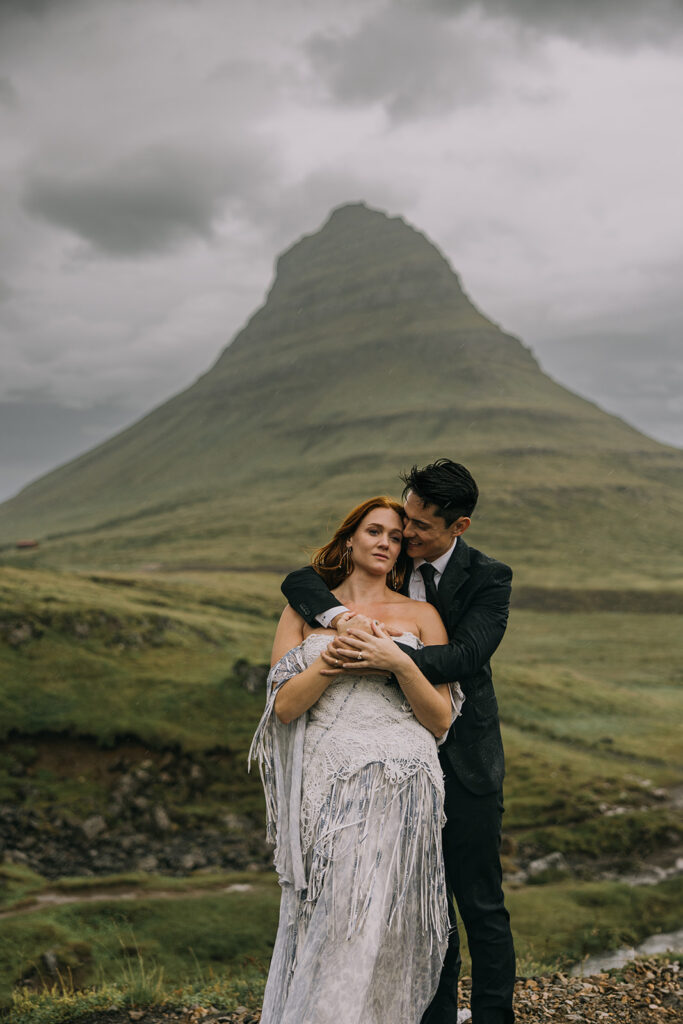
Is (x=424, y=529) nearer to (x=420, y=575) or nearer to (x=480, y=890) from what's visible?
(x=420, y=575)

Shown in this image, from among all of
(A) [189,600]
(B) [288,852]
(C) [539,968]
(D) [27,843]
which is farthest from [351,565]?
(A) [189,600]

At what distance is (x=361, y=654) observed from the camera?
4.77 metres

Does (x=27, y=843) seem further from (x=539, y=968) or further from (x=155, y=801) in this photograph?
(x=539, y=968)

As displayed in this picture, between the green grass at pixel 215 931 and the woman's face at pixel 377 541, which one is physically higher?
the woman's face at pixel 377 541

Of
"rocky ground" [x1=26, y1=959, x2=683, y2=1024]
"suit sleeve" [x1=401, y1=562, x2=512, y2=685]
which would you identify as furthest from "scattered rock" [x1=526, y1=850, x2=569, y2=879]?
"suit sleeve" [x1=401, y1=562, x2=512, y2=685]

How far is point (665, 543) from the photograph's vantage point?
418ft

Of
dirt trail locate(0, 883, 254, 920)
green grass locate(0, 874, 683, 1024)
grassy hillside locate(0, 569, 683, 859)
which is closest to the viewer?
green grass locate(0, 874, 683, 1024)

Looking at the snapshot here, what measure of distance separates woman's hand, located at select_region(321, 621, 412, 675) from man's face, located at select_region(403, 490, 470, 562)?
3.15 feet

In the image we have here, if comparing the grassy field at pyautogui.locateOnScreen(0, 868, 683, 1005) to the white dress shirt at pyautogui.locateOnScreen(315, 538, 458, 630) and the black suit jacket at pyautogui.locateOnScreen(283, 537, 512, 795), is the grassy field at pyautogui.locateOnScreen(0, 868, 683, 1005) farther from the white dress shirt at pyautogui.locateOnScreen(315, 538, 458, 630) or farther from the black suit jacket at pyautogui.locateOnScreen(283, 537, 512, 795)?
the white dress shirt at pyautogui.locateOnScreen(315, 538, 458, 630)

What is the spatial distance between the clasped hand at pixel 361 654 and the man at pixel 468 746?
0.73 meters

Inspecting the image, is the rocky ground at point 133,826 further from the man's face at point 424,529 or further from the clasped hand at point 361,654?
the clasped hand at point 361,654

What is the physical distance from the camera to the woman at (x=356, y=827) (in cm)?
480

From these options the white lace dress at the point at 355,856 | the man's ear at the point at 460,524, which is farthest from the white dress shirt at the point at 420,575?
the white lace dress at the point at 355,856

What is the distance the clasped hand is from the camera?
15.7 feet
